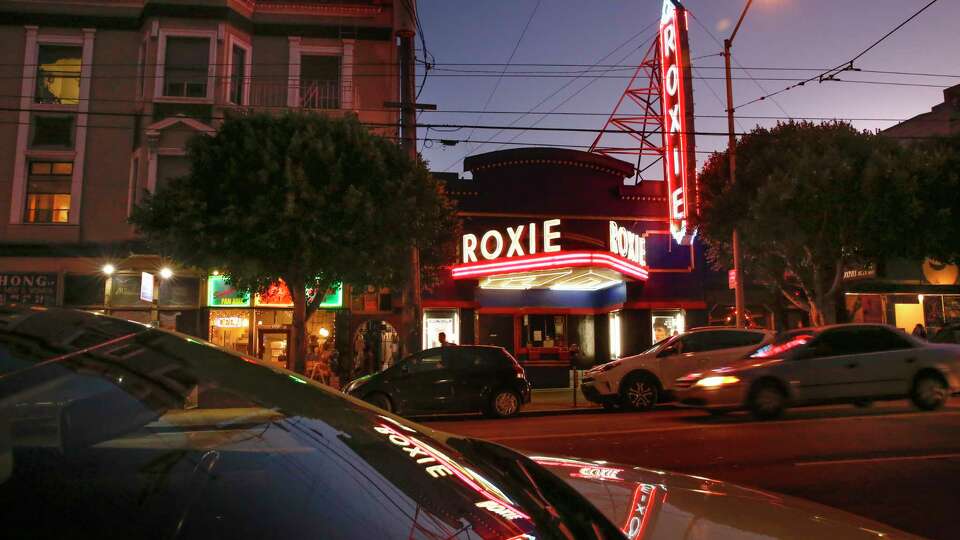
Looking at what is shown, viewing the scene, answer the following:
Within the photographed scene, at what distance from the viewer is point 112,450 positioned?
1.27 meters

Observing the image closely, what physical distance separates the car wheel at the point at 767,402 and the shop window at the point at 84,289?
58.5 ft

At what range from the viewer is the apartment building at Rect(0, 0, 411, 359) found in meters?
18.9

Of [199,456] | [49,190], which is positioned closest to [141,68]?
[49,190]

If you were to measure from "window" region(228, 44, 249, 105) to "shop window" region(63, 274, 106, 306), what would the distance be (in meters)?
6.63

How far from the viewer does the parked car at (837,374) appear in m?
11.4

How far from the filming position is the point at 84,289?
752 inches

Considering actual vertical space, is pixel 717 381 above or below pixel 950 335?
below

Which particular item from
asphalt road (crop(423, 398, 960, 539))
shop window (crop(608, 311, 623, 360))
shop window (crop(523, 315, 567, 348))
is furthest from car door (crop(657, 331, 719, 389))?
shop window (crop(523, 315, 567, 348))

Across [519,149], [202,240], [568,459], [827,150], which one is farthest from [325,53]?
[568,459]

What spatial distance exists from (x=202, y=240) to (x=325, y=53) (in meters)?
9.09

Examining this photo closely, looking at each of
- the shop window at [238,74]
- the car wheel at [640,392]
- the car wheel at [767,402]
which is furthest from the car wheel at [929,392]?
the shop window at [238,74]

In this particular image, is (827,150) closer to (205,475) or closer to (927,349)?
(927,349)

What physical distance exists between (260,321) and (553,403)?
9.28 meters

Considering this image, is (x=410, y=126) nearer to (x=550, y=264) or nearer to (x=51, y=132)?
(x=550, y=264)
